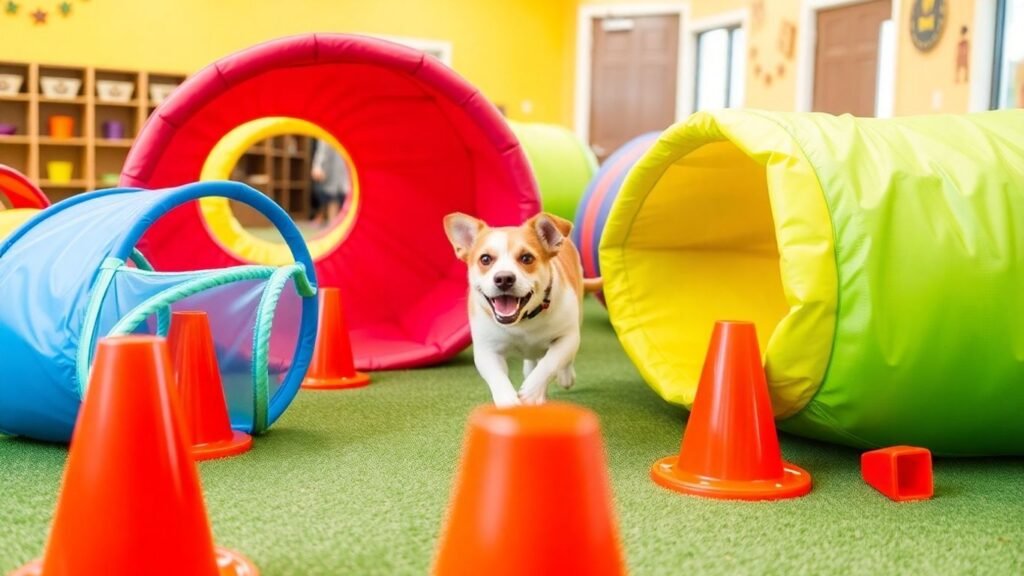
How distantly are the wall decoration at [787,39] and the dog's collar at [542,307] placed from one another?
309 inches

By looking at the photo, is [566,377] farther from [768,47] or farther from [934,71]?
[768,47]

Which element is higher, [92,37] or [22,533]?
[92,37]

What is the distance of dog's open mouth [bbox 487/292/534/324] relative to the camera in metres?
2.85

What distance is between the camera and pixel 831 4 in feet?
31.4

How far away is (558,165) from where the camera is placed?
6.00 m

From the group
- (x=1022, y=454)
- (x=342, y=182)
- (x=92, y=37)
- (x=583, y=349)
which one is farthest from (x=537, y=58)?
(x=1022, y=454)

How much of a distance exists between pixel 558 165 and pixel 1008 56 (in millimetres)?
4102

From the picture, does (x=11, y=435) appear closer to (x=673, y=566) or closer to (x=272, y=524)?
(x=272, y=524)

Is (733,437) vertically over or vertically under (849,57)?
under

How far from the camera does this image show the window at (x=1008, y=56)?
759 centimetres

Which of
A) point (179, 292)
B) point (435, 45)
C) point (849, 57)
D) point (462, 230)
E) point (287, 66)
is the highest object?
point (435, 45)

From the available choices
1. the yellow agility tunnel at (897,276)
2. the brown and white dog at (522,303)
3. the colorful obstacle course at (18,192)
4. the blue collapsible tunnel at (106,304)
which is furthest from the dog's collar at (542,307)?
the colorful obstacle course at (18,192)

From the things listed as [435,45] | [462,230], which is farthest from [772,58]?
[462,230]

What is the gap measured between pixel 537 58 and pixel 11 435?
11.5 metres
